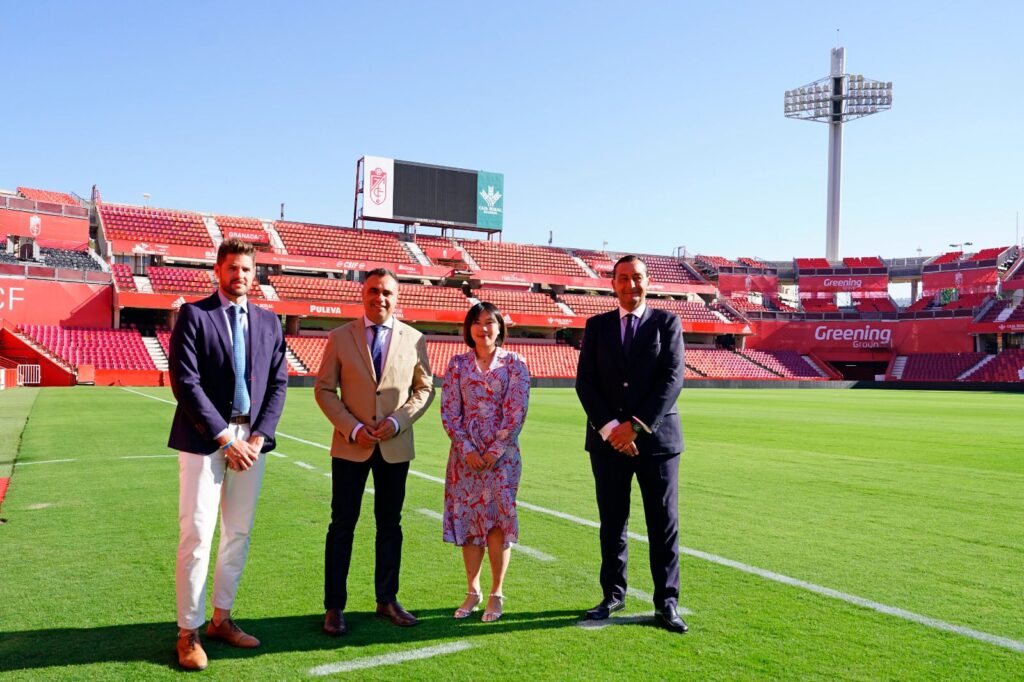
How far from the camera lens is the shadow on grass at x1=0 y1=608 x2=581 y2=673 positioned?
3830mm

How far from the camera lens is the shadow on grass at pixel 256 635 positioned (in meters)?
3.83

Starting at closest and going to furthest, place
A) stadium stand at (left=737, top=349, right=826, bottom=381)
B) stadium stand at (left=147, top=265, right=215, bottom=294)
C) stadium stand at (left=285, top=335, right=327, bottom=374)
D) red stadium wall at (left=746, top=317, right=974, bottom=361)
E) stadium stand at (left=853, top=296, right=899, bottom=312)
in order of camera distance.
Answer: stadium stand at (left=285, top=335, right=327, bottom=374) → stadium stand at (left=147, top=265, right=215, bottom=294) → red stadium wall at (left=746, top=317, right=974, bottom=361) → stadium stand at (left=737, top=349, right=826, bottom=381) → stadium stand at (left=853, top=296, right=899, bottom=312)

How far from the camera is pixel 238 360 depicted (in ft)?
13.5

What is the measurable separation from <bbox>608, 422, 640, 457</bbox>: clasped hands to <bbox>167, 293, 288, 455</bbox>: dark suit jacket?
187 centimetres

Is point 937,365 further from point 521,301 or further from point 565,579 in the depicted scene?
point 565,579

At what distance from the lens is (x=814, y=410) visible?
25.8m

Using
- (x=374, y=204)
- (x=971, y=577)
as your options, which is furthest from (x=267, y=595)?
(x=374, y=204)

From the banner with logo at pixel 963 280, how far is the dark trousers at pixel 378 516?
63.7m

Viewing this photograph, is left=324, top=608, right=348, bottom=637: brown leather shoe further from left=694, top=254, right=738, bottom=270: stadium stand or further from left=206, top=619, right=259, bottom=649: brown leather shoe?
left=694, top=254, right=738, bottom=270: stadium stand

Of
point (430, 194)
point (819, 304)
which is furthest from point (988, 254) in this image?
point (430, 194)

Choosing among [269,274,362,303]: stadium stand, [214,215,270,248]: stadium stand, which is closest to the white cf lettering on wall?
[269,274,362,303]: stadium stand

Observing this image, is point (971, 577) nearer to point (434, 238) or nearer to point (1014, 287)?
point (434, 238)

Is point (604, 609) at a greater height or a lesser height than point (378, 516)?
lesser

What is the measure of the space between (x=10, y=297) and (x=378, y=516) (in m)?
40.3
